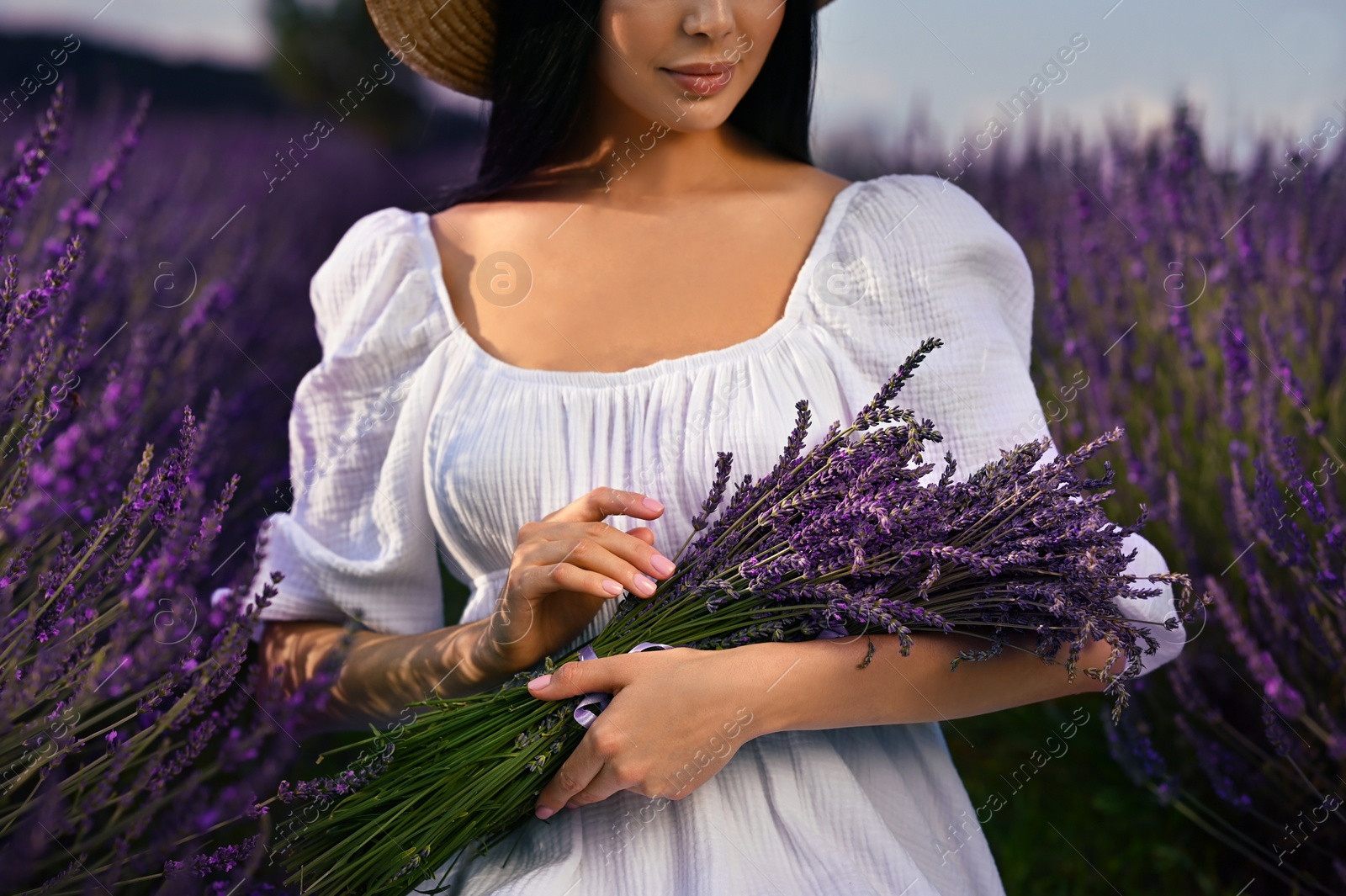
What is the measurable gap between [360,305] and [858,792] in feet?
3.06

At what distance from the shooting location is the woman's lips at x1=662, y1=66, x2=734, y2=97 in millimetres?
1399

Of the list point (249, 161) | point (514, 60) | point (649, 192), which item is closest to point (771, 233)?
point (649, 192)

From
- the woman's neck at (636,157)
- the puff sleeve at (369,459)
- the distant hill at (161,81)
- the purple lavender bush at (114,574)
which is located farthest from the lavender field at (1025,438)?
the distant hill at (161,81)

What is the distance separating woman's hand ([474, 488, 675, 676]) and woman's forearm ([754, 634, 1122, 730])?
15cm

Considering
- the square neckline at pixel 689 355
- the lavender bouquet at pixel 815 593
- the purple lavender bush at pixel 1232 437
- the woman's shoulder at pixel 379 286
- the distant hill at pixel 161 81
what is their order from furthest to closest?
the distant hill at pixel 161 81, the purple lavender bush at pixel 1232 437, the woman's shoulder at pixel 379 286, the square neckline at pixel 689 355, the lavender bouquet at pixel 815 593

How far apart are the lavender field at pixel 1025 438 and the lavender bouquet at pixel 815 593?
13cm

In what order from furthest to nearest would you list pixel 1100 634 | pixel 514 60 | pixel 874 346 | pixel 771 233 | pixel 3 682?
pixel 514 60 < pixel 771 233 < pixel 874 346 < pixel 1100 634 < pixel 3 682

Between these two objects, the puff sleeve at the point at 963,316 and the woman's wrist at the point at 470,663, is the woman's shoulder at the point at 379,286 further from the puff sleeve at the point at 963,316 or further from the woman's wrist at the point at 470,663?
the puff sleeve at the point at 963,316

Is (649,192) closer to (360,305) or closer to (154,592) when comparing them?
(360,305)

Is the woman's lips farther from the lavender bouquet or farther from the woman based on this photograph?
the lavender bouquet

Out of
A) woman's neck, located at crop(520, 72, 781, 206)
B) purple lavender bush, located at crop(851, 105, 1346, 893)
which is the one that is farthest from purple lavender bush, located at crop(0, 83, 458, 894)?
purple lavender bush, located at crop(851, 105, 1346, 893)

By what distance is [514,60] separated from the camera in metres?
1.65

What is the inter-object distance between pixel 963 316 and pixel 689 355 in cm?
35

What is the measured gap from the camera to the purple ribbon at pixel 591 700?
1.13 metres
